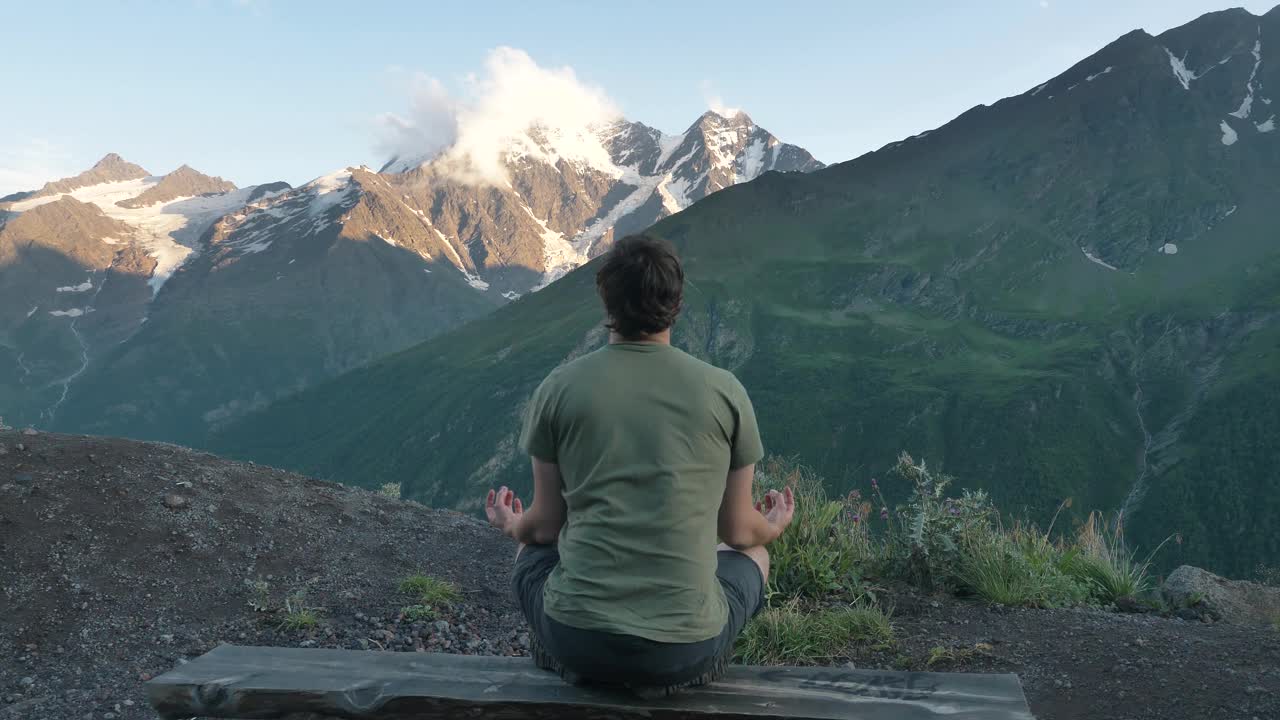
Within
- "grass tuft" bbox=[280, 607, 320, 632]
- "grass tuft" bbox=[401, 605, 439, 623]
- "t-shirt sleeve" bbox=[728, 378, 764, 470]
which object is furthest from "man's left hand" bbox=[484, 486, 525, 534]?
"grass tuft" bbox=[280, 607, 320, 632]

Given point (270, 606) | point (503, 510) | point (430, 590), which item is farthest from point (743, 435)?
point (270, 606)

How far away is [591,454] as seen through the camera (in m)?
3.53

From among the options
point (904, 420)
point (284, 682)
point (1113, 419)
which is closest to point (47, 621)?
point (284, 682)

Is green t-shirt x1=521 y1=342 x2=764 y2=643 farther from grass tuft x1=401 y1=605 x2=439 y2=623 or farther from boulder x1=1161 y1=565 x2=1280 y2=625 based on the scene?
boulder x1=1161 y1=565 x2=1280 y2=625

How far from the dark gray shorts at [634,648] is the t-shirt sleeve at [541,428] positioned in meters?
0.73

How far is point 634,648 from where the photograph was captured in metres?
3.50

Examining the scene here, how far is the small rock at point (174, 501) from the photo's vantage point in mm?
9523

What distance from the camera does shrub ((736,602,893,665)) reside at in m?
6.49

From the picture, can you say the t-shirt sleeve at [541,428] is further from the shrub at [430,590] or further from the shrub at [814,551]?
the shrub at [430,590]

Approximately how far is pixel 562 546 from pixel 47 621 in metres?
6.43

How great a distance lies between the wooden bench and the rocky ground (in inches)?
93.3

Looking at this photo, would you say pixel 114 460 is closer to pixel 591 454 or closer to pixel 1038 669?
pixel 591 454

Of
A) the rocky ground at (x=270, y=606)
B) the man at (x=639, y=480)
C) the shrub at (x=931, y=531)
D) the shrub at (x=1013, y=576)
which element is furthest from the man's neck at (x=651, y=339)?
the shrub at (x=1013, y=576)

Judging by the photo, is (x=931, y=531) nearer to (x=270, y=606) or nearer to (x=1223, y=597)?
(x=1223, y=597)
